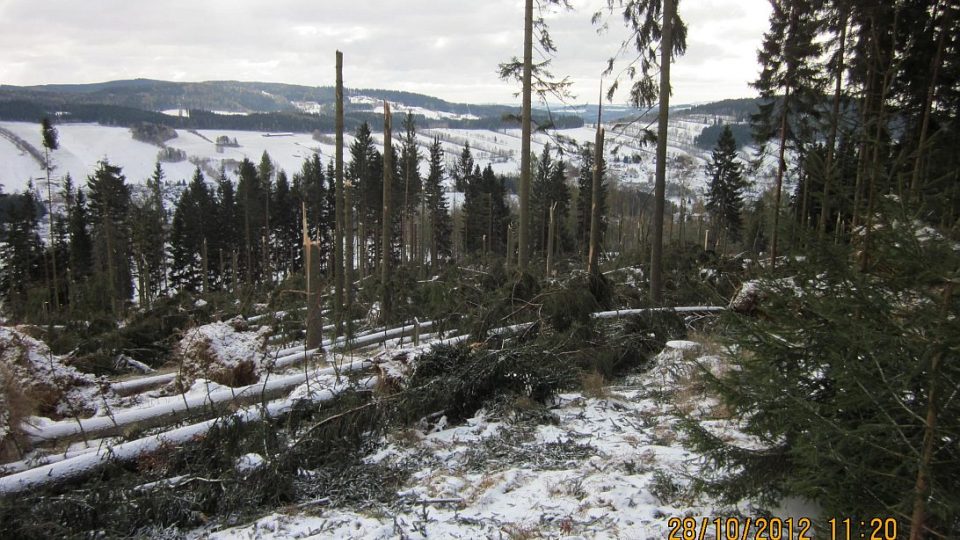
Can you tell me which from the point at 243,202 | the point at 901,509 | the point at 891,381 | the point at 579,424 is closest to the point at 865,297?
the point at 891,381

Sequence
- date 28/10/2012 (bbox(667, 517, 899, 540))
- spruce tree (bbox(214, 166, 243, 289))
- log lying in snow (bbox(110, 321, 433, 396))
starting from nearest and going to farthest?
date 28/10/2012 (bbox(667, 517, 899, 540))
log lying in snow (bbox(110, 321, 433, 396))
spruce tree (bbox(214, 166, 243, 289))

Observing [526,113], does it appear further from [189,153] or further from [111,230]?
[189,153]

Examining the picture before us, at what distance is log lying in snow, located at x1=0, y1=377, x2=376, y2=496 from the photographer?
4.09 meters

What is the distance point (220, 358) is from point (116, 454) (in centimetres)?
446

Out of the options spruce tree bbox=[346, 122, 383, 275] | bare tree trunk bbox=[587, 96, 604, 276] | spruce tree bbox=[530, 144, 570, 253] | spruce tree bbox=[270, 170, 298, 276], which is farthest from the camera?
spruce tree bbox=[270, 170, 298, 276]

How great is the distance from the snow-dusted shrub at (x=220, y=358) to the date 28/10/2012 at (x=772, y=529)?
7380mm

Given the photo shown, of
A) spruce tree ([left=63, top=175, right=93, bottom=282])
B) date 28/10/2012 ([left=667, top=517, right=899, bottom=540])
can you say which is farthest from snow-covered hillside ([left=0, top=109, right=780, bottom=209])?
date 28/10/2012 ([left=667, top=517, right=899, bottom=540])

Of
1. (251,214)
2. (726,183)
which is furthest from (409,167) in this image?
(726,183)

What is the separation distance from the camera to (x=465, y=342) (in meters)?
7.44

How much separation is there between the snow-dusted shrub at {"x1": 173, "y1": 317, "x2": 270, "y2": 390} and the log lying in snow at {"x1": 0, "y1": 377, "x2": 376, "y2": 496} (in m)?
3.51

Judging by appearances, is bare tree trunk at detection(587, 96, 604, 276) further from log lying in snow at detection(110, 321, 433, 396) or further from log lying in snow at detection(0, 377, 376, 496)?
log lying in snow at detection(0, 377, 376, 496)

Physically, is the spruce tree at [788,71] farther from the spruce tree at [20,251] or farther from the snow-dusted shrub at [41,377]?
the spruce tree at [20,251]

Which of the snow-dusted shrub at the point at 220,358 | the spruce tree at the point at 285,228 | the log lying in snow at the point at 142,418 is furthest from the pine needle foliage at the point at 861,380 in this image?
the spruce tree at the point at 285,228

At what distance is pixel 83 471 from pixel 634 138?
40.2 feet
